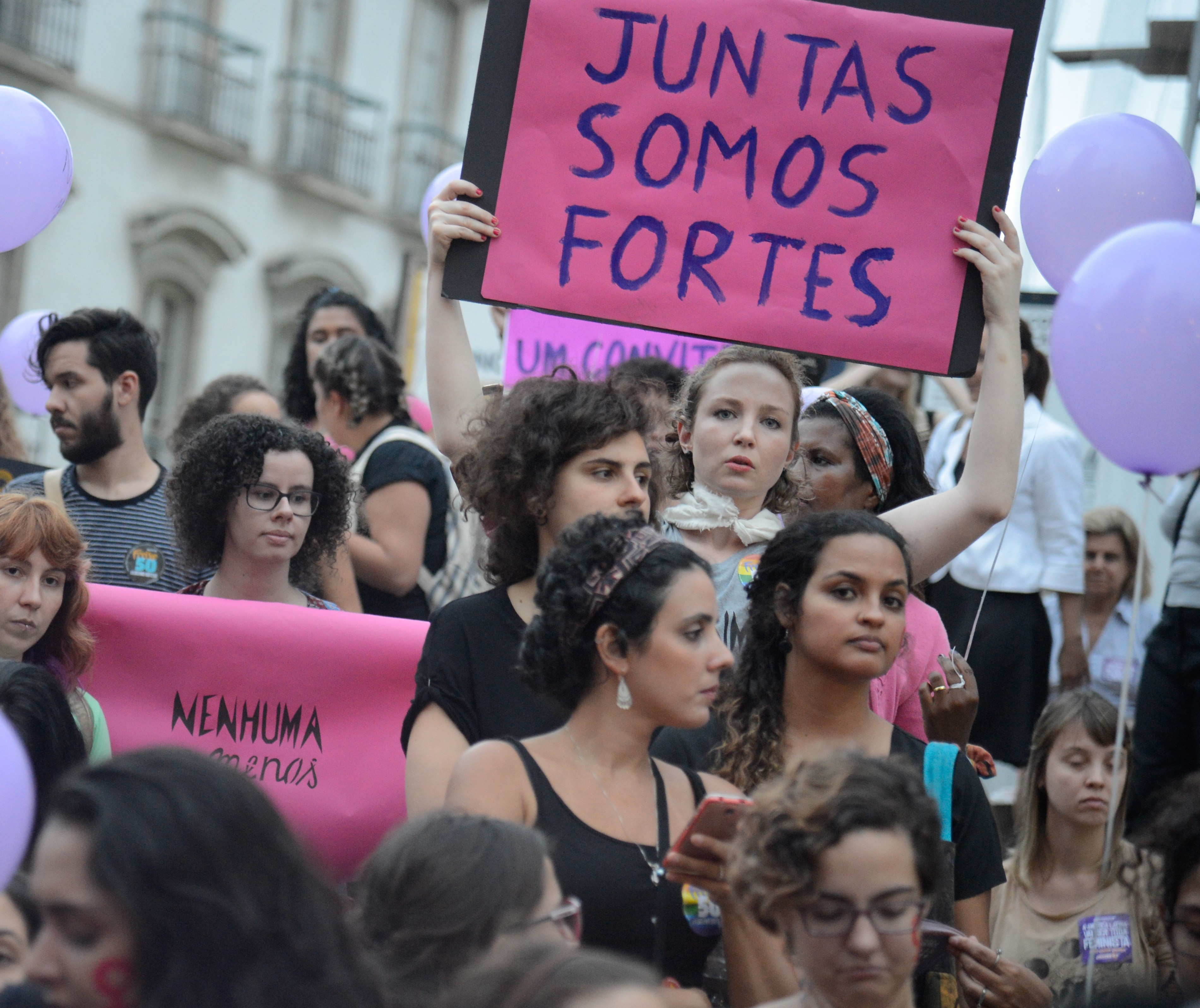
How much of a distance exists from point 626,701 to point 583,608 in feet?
0.59

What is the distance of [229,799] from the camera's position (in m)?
1.74

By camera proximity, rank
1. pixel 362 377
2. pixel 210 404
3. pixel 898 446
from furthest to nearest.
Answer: pixel 210 404 → pixel 362 377 → pixel 898 446

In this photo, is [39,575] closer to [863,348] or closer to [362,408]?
[362,408]

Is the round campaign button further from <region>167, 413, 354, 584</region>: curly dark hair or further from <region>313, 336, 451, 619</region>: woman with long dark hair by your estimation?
<region>313, 336, 451, 619</region>: woman with long dark hair

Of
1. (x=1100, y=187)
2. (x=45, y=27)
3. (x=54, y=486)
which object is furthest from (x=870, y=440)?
(x=45, y=27)

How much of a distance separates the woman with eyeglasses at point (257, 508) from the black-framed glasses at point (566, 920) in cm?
192

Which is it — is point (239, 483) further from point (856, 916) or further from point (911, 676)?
point (856, 916)

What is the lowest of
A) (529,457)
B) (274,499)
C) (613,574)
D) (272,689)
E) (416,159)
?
(272,689)

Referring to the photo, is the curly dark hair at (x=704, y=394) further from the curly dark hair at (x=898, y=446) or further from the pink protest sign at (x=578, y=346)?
the pink protest sign at (x=578, y=346)

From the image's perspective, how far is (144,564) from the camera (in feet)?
Answer: 14.3

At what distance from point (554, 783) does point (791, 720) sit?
2.14 feet

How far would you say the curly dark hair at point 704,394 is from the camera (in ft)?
12.1

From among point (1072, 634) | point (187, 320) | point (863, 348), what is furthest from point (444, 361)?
point (187, 320)

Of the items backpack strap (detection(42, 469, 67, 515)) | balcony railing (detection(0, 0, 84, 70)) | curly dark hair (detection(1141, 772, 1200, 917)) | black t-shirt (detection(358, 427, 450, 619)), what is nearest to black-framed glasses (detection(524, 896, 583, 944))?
curly dark hair (detection(1141, 772, 1200, 917))
